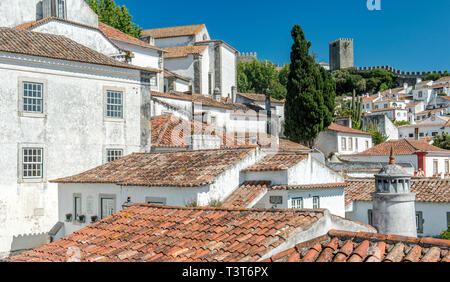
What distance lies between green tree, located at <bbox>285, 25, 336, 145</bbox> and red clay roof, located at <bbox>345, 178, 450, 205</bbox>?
1865 centimetres

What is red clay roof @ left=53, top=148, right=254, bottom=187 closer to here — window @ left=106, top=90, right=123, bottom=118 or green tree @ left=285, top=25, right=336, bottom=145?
window @ left=106, top=90, right=123, bottom=118

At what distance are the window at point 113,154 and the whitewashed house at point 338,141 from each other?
92.4ft

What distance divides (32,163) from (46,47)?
18.2ft

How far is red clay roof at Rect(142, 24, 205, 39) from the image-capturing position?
195 ft

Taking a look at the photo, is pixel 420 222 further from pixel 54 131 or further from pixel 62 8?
pixel 62 8

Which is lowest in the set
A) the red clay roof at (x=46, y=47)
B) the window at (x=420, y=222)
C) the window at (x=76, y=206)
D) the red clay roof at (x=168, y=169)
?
the window at (x=420, y=222)

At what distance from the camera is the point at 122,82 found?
83.3 ft

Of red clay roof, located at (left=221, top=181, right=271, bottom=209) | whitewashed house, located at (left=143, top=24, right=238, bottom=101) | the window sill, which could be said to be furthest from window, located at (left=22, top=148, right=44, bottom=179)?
whitewashed house, located at (left=143, top=24, right=238, bottom=101)

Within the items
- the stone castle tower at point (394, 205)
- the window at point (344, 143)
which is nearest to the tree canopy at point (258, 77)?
the window at point (344, 143)

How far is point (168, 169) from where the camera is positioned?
1833cm

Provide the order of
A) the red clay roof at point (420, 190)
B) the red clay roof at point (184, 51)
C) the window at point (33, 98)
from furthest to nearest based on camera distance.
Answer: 1. the red clay roof at point (184, 51)
2. the red clay roof at point (420, 190)
3. the window at point (33, 98)

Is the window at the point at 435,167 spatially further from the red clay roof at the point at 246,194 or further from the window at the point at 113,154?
the red clay roof at the point at 246,194

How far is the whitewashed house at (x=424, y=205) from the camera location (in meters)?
22.3
